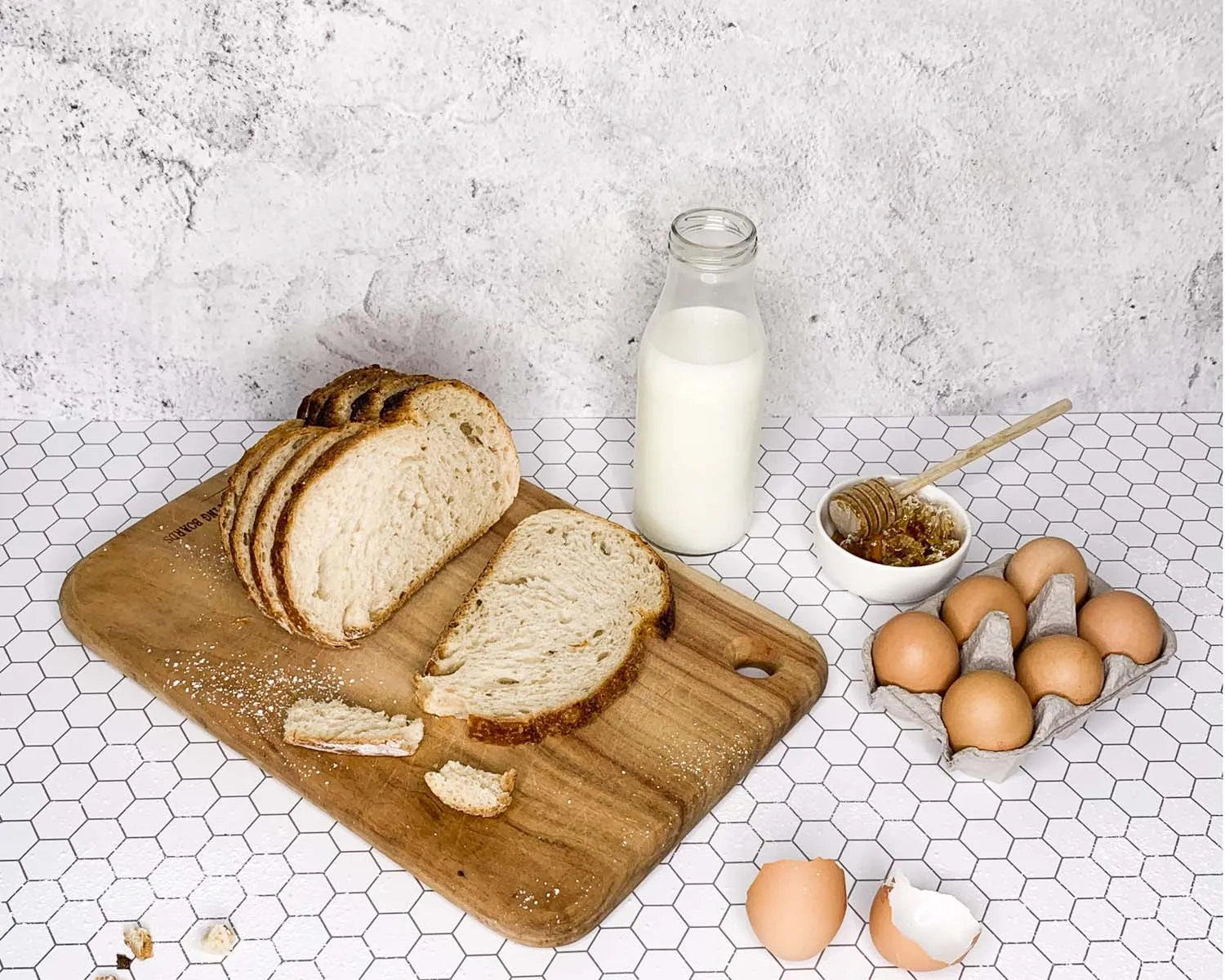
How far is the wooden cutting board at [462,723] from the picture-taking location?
128 cm

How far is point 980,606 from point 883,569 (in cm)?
15

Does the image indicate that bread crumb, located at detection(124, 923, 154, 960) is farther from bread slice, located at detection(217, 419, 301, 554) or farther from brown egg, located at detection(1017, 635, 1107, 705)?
brown egg, located at detection(1017, 635, 1107, 705)

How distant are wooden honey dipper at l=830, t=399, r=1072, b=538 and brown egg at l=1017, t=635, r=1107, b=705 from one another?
0.29 metres

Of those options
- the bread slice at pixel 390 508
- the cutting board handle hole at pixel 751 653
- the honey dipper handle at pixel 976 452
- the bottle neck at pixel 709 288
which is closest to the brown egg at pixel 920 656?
the cutting board handle hole at pixel 751 653

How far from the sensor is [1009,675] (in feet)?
4.65

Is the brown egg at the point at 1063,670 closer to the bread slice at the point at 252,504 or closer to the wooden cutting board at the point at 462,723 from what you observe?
the wooden cutting board at the point at 462,723

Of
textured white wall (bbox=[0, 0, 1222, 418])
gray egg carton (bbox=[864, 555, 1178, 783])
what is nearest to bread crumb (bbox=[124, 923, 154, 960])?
gray egg carton (bbox=[864, 555, 1178, 783])

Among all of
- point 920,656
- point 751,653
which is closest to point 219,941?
point 751,653

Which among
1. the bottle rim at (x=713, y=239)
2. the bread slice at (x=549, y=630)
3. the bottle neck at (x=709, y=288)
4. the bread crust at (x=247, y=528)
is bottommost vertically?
the bread slice at (x=549, y=630)

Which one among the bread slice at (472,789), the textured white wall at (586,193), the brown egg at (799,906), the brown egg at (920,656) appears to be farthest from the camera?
the textured white wall at (586,193)

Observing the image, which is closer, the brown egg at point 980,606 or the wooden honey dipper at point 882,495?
the brown egg at point 980,606

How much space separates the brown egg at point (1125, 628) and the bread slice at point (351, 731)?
0.77m

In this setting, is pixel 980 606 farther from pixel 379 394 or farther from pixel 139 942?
pixel 139 942

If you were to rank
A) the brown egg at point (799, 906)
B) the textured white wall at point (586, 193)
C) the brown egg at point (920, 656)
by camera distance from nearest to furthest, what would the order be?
the brown egg at point (799, 906)
the brown egg at point (920, 656)
the textured white wall at point (586, 193)
